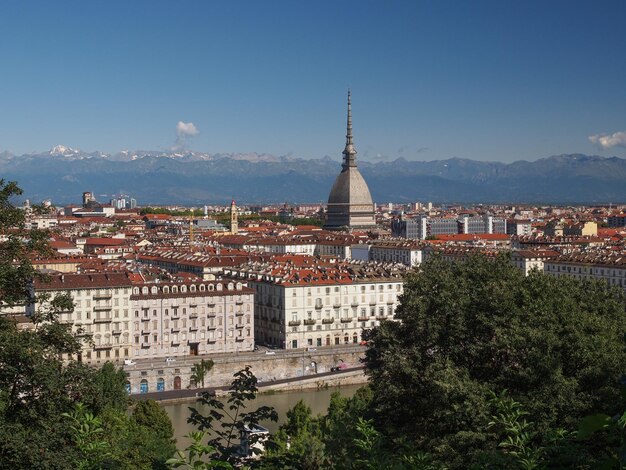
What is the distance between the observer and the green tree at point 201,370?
115ft

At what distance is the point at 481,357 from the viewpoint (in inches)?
654

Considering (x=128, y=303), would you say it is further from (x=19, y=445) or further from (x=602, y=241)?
(x=602, y=241)

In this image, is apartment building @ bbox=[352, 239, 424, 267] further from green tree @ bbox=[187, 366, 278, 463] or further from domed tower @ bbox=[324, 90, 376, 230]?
green tree @ bbox=[187, 366, 278, 463]

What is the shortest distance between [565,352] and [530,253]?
43.5 m

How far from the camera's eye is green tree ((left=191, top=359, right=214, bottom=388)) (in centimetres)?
3494

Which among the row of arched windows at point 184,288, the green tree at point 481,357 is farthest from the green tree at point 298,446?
the row of arched windows at point 184,288

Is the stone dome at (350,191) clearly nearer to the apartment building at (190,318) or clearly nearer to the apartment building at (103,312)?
the apartment building at (190,318)

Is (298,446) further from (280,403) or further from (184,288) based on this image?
(184,288)

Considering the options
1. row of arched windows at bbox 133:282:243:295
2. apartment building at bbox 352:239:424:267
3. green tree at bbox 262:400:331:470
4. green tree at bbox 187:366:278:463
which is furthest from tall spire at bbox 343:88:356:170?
green tree at bbox 187:366:278:463

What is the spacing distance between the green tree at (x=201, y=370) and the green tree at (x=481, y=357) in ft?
53.4

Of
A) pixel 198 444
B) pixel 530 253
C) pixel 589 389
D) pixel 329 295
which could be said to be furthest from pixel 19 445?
pixel 530 253

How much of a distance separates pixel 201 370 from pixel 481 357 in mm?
19923

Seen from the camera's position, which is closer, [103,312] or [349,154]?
[103,312]

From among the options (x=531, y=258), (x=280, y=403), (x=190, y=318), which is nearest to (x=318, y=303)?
(x=190, y=318)
